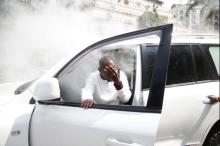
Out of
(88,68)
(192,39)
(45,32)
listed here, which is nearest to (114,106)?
(88,68)

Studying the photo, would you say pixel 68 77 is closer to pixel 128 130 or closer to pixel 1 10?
pixel 128 130

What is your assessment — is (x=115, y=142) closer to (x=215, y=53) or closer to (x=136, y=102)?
(x=136, y=102)

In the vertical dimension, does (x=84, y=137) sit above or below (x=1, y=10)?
below

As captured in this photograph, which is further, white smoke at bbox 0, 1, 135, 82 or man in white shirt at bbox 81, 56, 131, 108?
white smoke at bbox 0, 1, 135, 82

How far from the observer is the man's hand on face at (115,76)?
257 cm

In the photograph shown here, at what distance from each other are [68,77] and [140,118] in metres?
0.73

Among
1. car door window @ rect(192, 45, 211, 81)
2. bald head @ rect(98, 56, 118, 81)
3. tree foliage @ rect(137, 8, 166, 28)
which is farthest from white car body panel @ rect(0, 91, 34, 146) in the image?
car door window @ rect(192, 45, 211, 81)

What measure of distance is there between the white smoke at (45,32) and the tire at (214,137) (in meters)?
0.92

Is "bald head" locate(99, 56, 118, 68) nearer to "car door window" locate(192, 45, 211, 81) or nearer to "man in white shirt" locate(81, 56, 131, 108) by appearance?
"man in white shirt" locate(81, 56, 131, 108)

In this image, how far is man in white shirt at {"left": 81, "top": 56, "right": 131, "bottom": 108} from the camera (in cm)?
258

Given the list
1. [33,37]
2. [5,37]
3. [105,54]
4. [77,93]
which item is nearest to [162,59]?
[105,54]

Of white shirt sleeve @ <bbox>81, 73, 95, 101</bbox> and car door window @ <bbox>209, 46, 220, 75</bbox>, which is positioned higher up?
car door window @ <bbox>209, 46, 220, 75</bbox>

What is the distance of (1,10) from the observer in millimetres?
8648

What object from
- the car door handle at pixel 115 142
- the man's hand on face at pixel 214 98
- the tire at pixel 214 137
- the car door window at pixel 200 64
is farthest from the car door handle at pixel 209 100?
the car door handle at pixel 115 142
